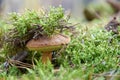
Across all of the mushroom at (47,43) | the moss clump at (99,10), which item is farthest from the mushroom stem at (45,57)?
the moss clump at (99,10)

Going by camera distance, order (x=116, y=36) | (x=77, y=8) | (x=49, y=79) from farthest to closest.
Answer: (x=77, y=8) → (x=116, y=36) → (x=49, y=79)

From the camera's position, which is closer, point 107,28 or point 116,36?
point 116,36

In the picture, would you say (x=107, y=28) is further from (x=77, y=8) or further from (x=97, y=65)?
(x=77, y=8)

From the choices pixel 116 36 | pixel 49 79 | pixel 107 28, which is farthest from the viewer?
pixel 107 28

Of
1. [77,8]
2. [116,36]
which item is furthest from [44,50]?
[77,8]

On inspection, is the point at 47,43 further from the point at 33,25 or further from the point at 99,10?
the point at 99,10

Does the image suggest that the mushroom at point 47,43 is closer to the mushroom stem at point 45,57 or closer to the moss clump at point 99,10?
the mushroom stem at point 45,57

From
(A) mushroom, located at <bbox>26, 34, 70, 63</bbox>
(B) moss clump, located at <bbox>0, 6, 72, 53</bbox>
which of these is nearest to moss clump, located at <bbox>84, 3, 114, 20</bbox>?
(B) moss clump, located at <bbox>0, 6, 72, 53</bbox>

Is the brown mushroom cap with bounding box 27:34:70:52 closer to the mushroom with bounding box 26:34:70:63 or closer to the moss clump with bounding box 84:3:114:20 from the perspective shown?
the mushroom with bounding box 26:34:70:63
